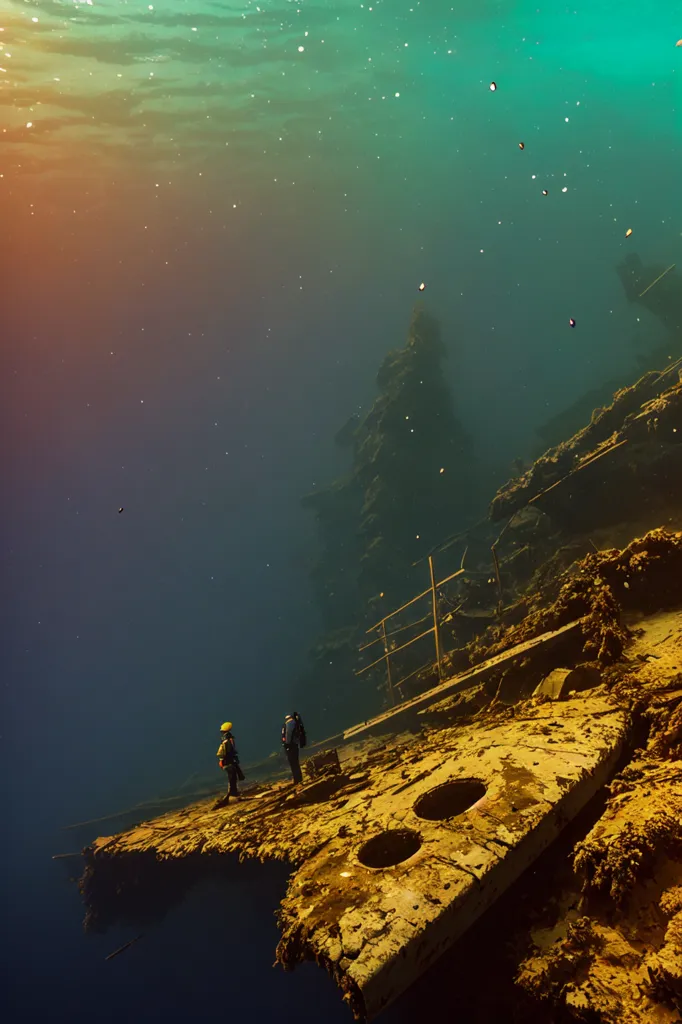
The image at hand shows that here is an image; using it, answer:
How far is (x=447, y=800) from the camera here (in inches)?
190

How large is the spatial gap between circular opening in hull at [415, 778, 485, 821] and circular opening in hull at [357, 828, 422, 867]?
49cm

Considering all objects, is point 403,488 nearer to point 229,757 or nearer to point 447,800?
point 229,757

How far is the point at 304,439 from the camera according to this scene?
104312 mm

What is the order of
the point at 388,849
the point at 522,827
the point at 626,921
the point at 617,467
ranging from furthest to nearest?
the point at 617,467
the point at 388,849
the point at 522,827
the point at 626,921

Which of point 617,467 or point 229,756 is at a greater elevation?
point 617,467

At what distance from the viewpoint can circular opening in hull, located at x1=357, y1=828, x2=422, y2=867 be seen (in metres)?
4.19

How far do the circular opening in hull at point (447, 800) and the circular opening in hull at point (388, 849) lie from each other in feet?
1.61

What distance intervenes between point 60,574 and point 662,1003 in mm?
127928

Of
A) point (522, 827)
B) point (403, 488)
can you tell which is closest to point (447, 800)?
point (522, 827)

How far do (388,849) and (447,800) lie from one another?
893 mm

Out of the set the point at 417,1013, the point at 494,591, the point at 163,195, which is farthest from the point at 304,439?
the point at 417,1013

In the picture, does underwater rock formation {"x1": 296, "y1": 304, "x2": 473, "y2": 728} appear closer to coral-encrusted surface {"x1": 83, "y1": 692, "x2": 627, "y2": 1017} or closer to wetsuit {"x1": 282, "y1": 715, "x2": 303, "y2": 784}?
wetsuit {"x1": 282, "y1": 715, "x2": 303, "y2": 784}

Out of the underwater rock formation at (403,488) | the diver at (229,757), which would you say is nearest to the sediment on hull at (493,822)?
the diver at (229,757)

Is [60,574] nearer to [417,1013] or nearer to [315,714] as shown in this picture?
[315,714]
